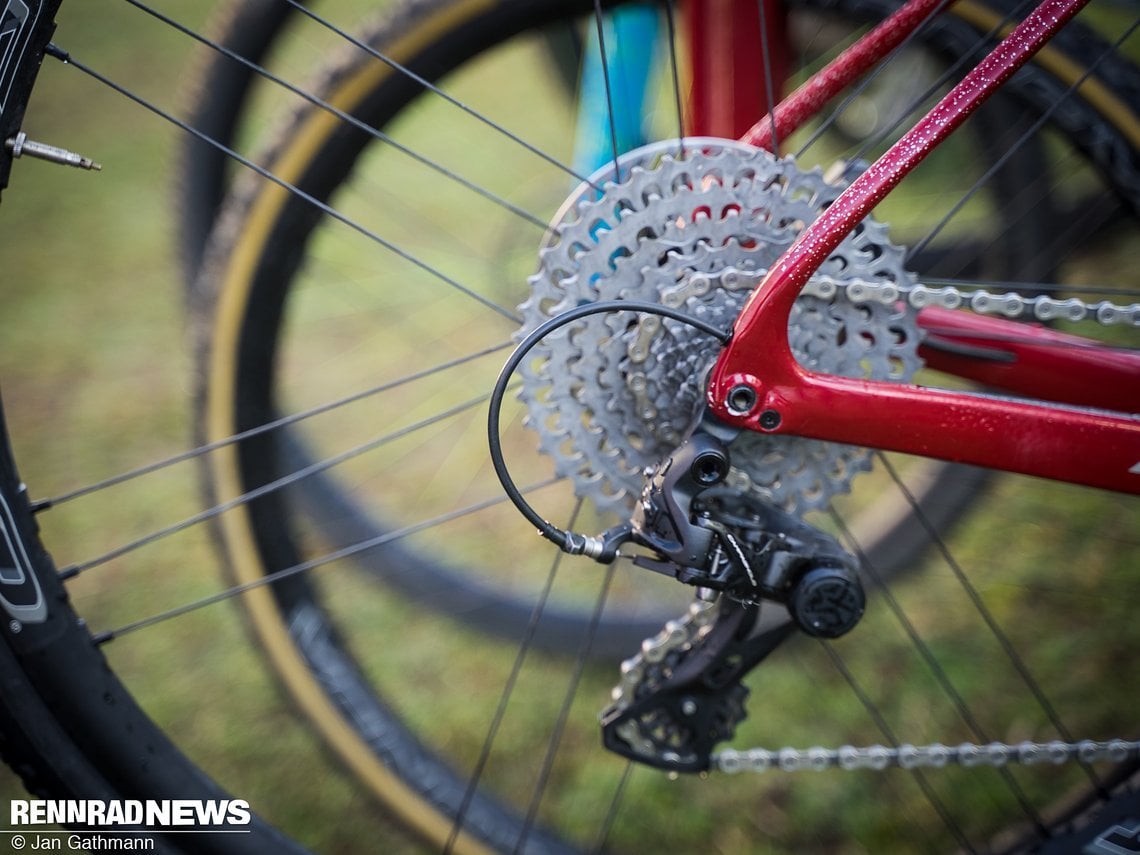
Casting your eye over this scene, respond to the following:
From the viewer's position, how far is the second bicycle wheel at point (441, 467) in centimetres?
96

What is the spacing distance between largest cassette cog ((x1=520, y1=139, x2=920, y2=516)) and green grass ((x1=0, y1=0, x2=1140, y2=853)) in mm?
411

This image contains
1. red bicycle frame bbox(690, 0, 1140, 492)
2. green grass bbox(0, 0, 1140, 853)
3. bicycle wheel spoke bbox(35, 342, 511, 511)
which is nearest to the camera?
red bicycle frame bbox(690, 0, 1140, 492)

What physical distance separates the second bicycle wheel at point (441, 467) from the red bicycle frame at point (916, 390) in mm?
110

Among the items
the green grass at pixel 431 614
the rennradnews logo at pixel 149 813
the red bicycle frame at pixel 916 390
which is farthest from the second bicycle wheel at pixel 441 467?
the rennradnews logo at pixel 149 813

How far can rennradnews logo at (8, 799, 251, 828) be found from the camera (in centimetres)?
82

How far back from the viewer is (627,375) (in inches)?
34.1

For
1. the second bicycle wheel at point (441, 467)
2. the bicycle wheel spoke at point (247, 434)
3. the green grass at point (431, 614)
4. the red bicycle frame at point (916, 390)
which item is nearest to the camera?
the red bicycle frame at point (916, 390)

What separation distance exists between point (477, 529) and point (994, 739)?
81 centimetres

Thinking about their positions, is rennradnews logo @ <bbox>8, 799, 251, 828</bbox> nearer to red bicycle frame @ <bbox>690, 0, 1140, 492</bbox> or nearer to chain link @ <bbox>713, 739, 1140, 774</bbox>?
chain link @ <bbox>713, 739, 1140, 774</bbox>

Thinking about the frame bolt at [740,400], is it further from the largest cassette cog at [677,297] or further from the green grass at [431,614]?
the green grass at [431,614]

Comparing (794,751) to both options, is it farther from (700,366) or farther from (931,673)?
(931,673)

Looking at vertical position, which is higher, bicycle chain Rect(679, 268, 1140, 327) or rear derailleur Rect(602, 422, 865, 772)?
bicycle chain Rect(679, 268, 1140, 327)

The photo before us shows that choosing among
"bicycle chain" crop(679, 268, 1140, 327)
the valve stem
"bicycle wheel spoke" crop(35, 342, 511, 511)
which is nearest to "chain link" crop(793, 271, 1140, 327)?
"bicycle chain" crop(679, 268, 1140, 327)

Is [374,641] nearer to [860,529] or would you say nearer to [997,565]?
[860,529]
